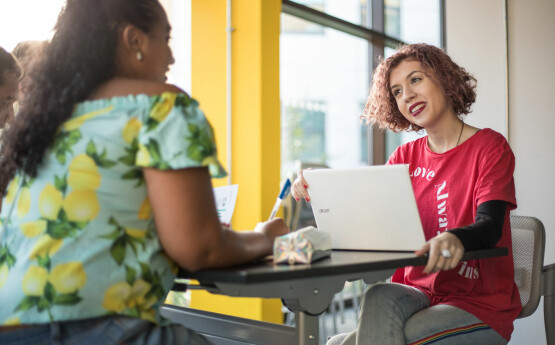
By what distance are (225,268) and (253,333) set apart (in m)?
0.56

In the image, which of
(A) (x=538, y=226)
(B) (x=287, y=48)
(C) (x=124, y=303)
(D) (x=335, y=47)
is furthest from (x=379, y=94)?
(D) (x=335, y=47)

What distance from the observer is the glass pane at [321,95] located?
4.49 m

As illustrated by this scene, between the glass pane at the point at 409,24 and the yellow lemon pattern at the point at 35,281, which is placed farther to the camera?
the glass pane at the point at 409,24

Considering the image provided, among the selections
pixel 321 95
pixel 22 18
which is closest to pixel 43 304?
pixel 22 18

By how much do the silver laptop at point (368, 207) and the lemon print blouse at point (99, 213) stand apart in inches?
18.3

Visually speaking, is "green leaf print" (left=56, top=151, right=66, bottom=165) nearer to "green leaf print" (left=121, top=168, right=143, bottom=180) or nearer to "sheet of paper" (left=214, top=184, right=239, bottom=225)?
"green leaf print" (left=121, top=168, right=143, bottom=180)

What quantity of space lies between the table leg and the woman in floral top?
31cm

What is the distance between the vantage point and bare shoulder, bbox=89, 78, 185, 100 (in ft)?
3.35

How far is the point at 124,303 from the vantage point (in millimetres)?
998

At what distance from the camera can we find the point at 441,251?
1280 mm

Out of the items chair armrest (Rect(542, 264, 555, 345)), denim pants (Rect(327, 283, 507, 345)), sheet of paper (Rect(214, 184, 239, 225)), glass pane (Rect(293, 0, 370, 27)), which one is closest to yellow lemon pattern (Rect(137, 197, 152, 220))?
sheet of paper (Rect(214, 184, 239, 225))

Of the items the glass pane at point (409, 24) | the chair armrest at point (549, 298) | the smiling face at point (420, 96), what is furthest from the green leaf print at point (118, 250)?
the glass pane at point (409, 24)

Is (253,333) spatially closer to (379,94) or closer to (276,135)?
(379,94)

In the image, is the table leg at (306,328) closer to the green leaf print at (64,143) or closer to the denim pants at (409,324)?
the denim pants at (409,324)
